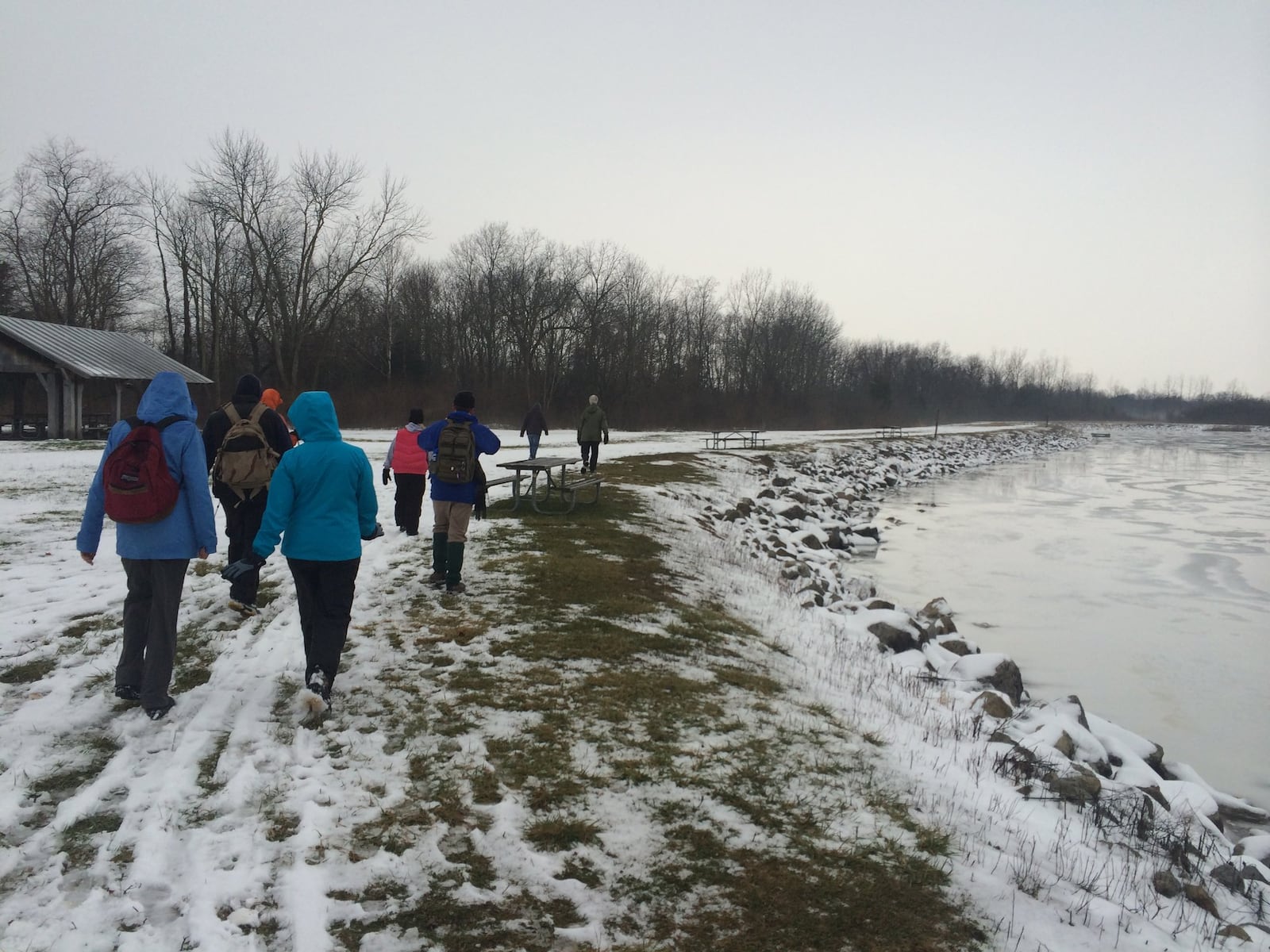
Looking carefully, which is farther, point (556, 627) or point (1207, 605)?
point (1207, 605)

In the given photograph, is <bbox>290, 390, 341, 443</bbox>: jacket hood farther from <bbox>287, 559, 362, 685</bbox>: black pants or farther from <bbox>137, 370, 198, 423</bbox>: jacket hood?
<bbox>287, 559, 362, 685</bbox>: black pants

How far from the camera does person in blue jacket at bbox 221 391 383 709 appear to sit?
4.76 meters

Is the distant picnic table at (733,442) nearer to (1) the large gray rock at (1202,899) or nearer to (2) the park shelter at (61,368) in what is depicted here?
(2) the park shelter at (61,368)

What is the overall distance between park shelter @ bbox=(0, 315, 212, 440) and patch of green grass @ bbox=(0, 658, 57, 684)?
887 inches

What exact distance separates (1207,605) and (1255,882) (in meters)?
9.42

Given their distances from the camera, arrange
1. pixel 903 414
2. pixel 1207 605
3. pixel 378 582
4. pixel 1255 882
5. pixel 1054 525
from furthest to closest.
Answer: pixel 903 414, pixel 1054 525, pixel 1207 605, pixel 378 582, pixel 1255 882

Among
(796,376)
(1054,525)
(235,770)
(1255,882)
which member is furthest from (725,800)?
(796,376)

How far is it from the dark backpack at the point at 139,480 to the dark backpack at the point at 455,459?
9.90 ft

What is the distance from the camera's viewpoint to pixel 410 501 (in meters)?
10.1

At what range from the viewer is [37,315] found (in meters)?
42.9

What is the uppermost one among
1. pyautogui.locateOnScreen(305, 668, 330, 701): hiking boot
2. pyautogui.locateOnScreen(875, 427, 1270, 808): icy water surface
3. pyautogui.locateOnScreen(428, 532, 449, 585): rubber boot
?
pyautogui.locateOnScreen(428, 532, 449, 585): rubber boot

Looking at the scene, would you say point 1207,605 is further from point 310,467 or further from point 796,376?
point 796,376

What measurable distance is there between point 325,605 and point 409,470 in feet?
16.7

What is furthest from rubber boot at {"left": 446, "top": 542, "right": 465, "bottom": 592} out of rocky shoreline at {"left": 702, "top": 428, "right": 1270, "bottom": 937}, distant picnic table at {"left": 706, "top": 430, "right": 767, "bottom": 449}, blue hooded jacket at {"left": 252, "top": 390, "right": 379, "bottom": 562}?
distant picnic table at {"left": 706, "top": 430, "right": 767, "bottom": 449}
